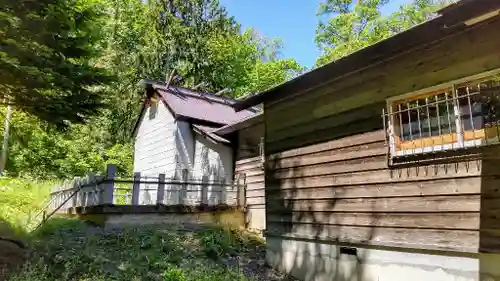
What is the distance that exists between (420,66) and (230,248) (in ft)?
18.8

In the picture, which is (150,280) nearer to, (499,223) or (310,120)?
(310,120)

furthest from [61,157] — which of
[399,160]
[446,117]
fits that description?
[446,117]

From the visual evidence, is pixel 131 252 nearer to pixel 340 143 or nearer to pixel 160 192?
pixel 160 192

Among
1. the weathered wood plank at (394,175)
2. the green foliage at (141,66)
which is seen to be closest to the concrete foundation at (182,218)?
the green foliage at (141,66)

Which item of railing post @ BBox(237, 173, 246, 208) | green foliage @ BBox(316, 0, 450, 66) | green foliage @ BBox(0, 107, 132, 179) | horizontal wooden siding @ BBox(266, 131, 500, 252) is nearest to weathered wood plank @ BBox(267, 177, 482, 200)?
horizontal wooden siding @ BBox(266, 131, 500, 252)

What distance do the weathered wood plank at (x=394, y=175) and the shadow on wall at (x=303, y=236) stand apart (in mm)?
151

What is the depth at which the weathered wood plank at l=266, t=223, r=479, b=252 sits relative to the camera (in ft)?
15.7

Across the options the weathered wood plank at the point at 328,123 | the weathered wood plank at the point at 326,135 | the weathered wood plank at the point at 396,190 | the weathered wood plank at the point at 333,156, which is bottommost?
the weathered wood plank at the point at 396,190

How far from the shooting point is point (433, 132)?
17.2ft

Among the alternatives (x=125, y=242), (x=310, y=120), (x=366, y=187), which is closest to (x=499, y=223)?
(x=366, y=187)

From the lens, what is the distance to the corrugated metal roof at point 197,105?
14609 millimetres

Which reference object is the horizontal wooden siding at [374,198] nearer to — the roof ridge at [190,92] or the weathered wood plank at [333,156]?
the weathered wood plank at [333,156]

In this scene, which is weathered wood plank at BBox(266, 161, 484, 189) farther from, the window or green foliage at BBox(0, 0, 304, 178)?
green foliage at BBox(0, 0, 304, 178)

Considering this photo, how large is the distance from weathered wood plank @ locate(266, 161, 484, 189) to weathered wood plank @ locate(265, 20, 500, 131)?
3.78 ft
